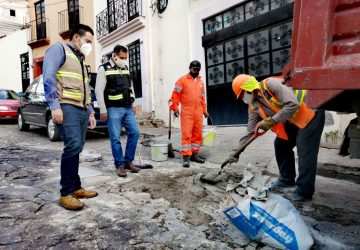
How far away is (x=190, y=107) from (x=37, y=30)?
16022 mm

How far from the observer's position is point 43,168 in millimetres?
4840

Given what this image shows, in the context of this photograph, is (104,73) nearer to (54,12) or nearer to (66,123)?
(66,123)

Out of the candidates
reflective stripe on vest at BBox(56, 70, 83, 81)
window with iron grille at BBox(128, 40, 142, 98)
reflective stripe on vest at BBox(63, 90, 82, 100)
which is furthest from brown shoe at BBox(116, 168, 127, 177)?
window with iron grille at BBox(128, 40, 142, 98)

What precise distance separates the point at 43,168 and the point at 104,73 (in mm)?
1839

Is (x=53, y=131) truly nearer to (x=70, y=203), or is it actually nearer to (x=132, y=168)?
(x=132, y=168)

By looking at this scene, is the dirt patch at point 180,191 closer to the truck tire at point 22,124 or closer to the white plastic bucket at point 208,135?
the white plastic bucket at point 208,135

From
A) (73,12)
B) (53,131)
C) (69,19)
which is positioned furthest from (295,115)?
(69,19)

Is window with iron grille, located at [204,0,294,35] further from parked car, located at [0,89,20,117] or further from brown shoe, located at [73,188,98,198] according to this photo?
parked car, located at [0,89,20,117]

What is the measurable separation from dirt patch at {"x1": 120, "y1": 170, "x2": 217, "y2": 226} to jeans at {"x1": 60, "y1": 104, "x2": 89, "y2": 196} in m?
0.80

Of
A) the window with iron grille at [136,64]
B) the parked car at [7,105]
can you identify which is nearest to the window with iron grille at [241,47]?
the window with iron grille at [136,64]

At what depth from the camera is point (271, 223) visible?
84.3 inches

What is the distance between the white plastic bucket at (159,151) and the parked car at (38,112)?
2.48 m

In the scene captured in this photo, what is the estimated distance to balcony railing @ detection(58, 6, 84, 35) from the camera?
587 inches

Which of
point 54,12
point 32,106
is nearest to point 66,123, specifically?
point 32,106
